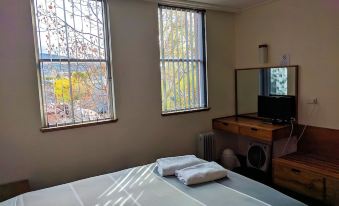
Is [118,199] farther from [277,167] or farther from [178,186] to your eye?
[277,167]

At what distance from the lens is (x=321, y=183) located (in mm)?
2525

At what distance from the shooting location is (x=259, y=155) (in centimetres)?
356

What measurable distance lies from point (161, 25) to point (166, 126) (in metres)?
1.30

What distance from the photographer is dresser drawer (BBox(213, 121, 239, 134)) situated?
11.7ft

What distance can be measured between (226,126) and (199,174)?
5.52ft

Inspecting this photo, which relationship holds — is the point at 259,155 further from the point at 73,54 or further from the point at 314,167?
the point at 73,54

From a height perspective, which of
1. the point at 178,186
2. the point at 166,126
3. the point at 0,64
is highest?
the point at 0,64

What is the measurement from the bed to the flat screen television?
1.45 meters

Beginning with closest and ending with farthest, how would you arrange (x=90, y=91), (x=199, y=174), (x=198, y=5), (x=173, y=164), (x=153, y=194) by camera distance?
(x=153, y=194), (x=199, y=174), (x=173, y=164), (x=90, y=91), (x=198, y=5)

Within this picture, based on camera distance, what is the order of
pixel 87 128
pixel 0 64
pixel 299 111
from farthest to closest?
pixel 299 111
pixel 87 128
pixel 0 64

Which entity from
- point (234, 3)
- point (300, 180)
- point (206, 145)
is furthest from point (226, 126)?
point (234, 3)

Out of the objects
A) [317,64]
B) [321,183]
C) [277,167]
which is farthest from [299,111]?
[321,183]

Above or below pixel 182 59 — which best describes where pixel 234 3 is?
above

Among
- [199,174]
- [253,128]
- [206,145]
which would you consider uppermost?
[253,128]
